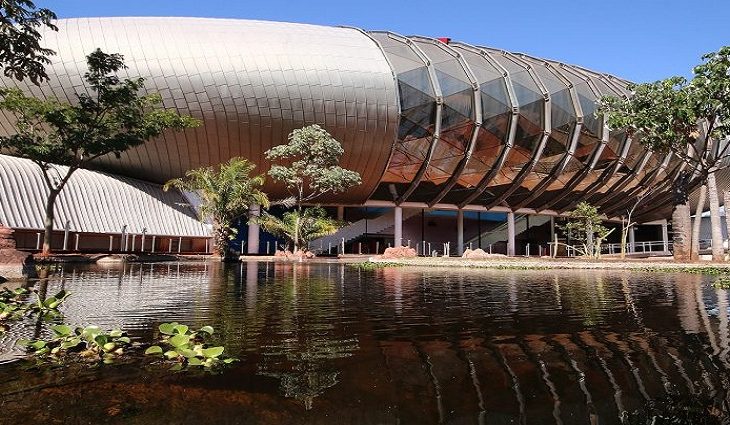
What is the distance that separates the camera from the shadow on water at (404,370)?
2.81 m

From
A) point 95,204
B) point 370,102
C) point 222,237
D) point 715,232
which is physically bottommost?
point 222,237

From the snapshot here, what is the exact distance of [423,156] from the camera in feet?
108

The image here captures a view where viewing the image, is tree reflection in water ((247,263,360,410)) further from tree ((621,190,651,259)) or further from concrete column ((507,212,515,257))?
concrete column ((507,212,515,257))

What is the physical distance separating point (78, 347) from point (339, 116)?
26895mm

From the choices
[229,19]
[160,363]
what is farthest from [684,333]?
[229,19]

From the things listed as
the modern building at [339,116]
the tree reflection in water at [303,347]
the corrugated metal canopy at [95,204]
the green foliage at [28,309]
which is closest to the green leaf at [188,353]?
the tree reflection in water at [303,347]

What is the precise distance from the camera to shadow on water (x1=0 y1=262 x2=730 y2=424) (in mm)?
2807

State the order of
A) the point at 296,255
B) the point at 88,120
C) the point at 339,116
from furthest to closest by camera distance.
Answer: the point at 339,116 → the point at 296,255 → the point at 88,120

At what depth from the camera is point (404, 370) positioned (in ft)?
12.2

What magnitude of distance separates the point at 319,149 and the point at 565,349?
22631 mm

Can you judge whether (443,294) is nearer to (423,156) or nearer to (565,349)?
(565,349)

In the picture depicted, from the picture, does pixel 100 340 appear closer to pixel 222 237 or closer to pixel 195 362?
pixel 195 362

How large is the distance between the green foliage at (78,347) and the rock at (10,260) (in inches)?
335

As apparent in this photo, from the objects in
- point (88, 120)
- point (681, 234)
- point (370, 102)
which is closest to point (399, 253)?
point (370, 102)
